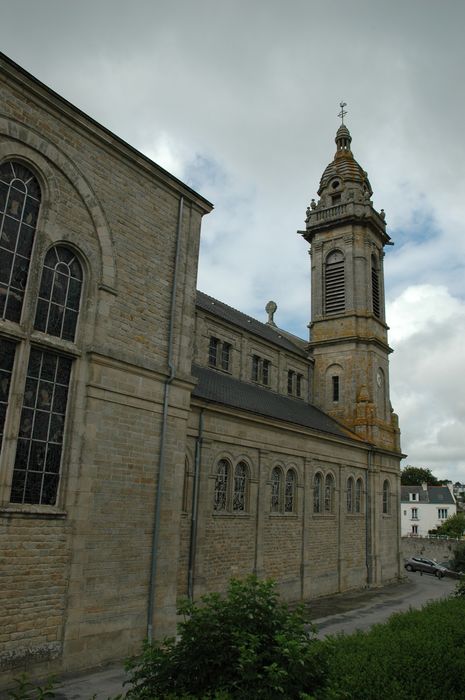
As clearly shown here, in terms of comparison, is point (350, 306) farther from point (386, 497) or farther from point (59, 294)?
point (59, 294)

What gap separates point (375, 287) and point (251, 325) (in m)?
10.2

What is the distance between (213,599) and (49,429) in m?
5.90

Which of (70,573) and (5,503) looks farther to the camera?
(70,573)

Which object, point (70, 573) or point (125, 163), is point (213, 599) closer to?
point (70, 573)

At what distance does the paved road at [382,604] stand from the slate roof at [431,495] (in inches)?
1752

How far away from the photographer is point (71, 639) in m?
10.9

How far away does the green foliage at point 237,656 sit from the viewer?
18.5ft

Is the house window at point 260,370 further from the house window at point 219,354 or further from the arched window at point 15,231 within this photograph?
the arched window at point 15,231

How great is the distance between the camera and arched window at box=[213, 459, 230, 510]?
64.4 feet

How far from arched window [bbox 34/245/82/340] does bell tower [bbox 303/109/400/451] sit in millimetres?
22546

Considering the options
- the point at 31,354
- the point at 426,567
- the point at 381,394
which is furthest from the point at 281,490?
the point at 426,567

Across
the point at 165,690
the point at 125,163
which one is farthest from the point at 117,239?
the point at 165,690

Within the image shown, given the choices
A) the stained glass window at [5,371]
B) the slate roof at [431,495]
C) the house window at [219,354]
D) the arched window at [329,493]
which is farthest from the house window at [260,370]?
the slate roof at [431,495]

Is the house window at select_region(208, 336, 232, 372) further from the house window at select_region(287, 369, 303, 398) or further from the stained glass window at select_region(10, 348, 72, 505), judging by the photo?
the stained glass window at select_region(10, 348, 72, 505)
